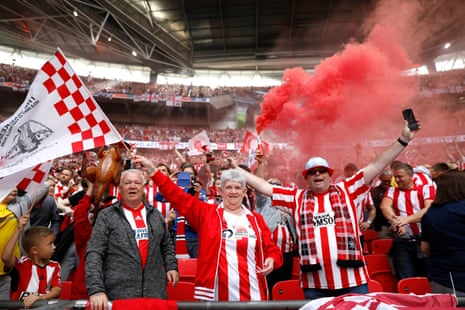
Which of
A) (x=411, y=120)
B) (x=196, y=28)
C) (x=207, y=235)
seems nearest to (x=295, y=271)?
(x=207, y=235)

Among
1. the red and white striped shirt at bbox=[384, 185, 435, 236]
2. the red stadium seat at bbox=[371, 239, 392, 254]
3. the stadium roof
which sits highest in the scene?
the stadium roof

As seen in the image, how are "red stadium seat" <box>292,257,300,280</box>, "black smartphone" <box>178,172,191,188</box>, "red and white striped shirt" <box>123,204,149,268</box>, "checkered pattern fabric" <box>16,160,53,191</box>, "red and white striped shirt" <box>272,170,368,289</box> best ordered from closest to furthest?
"red and white striped shirt" <box>123,204,149,268</box> → "red and white striped shirt" <box>272,170,368,289</box> → "checkered pattern fabric" <box>16,160,53,191</box> → "black smartphone" <box>178,172,191,188</box> → "red stadium seat" <box>292,257,300,280</box>

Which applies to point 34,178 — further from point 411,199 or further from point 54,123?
point 411,199

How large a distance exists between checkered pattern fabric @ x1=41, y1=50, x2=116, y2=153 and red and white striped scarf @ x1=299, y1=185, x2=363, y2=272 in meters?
1.72

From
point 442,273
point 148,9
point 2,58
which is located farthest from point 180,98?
point 442,273

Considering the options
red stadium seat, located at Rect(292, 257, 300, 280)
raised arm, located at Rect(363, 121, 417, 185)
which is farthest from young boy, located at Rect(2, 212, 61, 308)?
raised arm, located at Rect(363, 121, 417, 185)

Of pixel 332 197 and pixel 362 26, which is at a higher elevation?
pixel 362 26

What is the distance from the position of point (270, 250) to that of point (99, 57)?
17865mm

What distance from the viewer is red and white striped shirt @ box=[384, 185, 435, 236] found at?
348 cm

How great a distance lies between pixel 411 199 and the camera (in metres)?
3.53

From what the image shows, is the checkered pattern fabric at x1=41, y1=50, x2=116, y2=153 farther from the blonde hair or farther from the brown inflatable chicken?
the blonde hair

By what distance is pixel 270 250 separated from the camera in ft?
7.61

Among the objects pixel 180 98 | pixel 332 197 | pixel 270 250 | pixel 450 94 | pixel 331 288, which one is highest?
pixel 180 98

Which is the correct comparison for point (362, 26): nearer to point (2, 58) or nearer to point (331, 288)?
point (331, 288)
